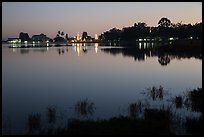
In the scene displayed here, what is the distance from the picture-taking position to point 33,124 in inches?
543

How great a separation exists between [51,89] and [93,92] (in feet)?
15.7

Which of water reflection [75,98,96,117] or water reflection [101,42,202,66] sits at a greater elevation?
water reflection [101,42,202,66]

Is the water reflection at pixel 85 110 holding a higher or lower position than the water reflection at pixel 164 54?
lower

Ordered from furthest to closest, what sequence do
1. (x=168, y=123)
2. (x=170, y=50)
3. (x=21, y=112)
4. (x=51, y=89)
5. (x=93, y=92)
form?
(x=170, y=50) → (x=51, y=89) → (x=93, y=92) → (x=21, y=112) → (x=168, y=123)

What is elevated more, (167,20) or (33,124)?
(167,20)

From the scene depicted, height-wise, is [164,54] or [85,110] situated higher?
[164,54]

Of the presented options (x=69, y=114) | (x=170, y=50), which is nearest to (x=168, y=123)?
(x=69, y=114)

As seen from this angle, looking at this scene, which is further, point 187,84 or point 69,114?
point 187,84

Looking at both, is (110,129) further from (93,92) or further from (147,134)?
(93,92)

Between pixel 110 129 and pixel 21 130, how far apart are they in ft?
15.4

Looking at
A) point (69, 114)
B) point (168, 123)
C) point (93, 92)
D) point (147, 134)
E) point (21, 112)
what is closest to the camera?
point (147, 134)

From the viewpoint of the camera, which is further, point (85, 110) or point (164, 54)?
point (164, 54)

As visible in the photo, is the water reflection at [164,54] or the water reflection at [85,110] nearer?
the water reflection at [85,110]

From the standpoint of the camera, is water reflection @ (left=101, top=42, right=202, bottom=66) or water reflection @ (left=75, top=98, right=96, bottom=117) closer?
water reflection @ (left=75, top=98, right=96, bottom=117)
